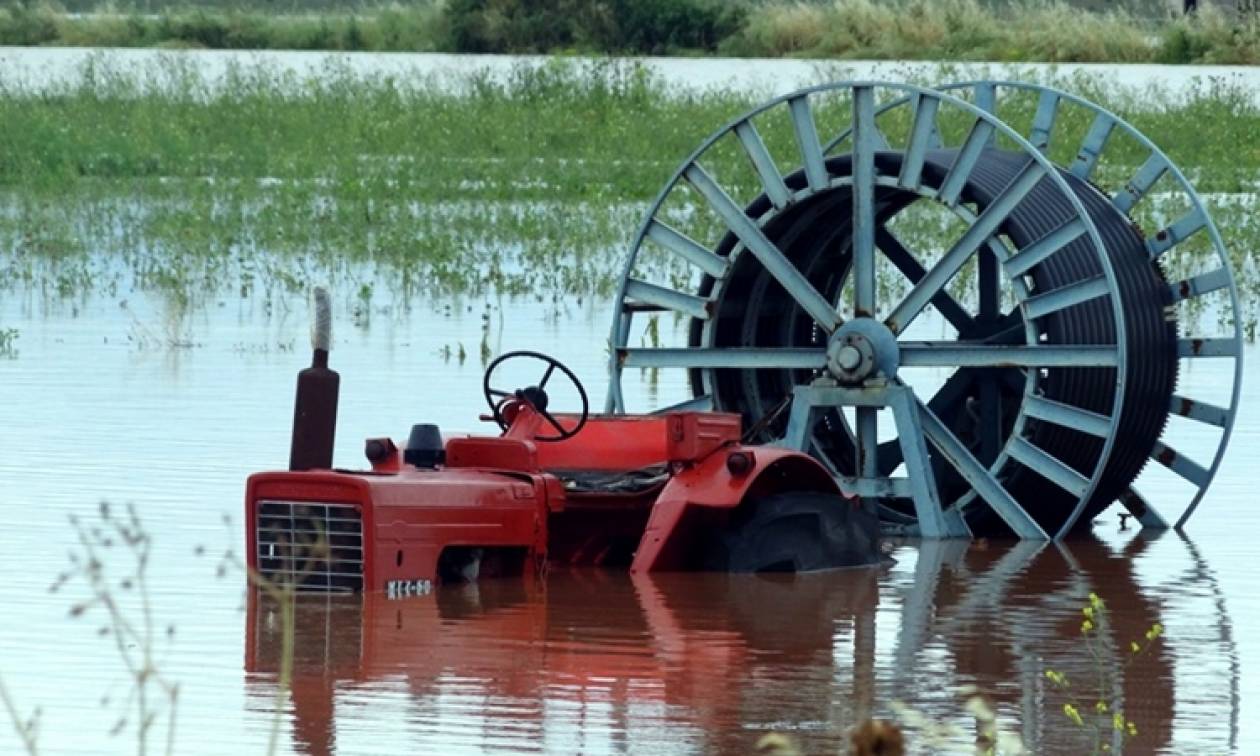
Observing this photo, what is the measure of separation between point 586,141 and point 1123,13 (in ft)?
90.0

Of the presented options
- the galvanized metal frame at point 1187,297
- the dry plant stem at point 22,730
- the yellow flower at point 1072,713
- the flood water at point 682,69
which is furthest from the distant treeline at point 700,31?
the dry plant stem at point 22,730

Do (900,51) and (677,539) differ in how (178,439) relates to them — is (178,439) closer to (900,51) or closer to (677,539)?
(677,539)

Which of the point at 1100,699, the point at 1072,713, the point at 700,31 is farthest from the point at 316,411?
the point at 700,31

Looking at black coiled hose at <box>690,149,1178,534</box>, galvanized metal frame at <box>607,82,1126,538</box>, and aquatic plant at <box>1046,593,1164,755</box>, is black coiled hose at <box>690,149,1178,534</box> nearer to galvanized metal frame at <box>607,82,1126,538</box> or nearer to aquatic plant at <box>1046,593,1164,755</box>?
galvanized metal frame at <box>607,82,1126,538</box>

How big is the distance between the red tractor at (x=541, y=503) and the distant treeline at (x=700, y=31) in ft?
148

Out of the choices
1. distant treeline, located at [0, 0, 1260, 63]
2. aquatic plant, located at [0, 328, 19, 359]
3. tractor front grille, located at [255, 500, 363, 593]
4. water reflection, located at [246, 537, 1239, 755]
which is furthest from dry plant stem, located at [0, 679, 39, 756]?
distant treeline, located at [0, 0, 1260, 63]

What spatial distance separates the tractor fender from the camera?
14445mm

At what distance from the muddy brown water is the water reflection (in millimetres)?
20

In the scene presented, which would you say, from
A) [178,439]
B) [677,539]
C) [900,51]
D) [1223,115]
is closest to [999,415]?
[677,539]

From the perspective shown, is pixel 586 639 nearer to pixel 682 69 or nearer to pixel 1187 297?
pixel 1187 297

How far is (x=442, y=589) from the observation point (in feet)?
46.6

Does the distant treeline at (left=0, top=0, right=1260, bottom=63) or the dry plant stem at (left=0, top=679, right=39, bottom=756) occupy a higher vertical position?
the distant treeline at (left=0, top=0, right=1260, bottom=63)

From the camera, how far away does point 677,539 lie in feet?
48.2

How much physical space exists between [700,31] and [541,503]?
5304 cm
